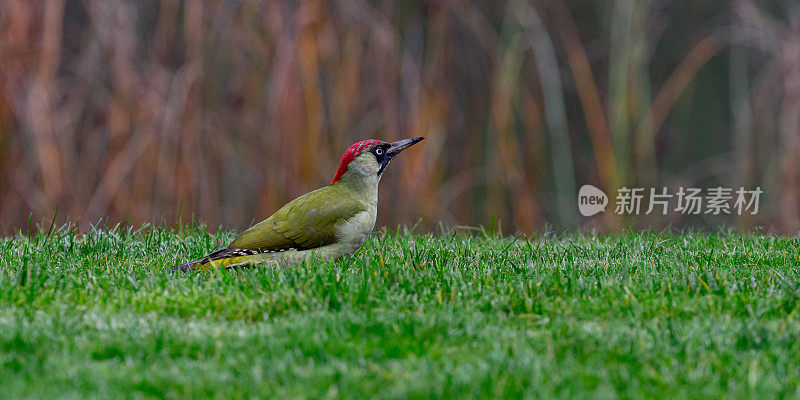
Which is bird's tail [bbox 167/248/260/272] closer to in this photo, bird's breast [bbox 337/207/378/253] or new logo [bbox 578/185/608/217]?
bird's breast [bbox 337/207/378/253]

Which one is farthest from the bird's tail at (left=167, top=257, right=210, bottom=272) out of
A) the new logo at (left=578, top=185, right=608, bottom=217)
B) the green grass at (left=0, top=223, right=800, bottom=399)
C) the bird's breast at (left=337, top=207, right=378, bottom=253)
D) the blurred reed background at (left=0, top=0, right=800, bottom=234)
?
the new logo at (left=578, top=185, right=608, bottom=217)

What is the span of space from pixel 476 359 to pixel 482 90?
5.29m

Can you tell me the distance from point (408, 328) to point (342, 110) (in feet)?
14.3

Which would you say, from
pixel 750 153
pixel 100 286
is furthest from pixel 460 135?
pixel 100 286

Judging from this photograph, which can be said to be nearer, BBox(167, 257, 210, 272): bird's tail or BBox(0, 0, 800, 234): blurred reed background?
BBox(167, 257, 210, 272): bird's tail

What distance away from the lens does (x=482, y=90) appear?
8172 millimetres

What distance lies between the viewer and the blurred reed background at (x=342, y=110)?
7547 millimetres

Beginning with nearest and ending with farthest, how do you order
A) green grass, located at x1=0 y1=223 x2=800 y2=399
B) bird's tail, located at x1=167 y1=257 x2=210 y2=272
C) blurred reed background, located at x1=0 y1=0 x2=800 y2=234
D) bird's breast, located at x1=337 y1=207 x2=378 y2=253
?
green grass, located at x1=0 y1=223 x2=800 y2=399
bird's tail, located at x1=167 y1=257 x2=210 y2=272
bird's breast, located at x1=337 y1=207 x2=378 y2=253
blurred reed background, located at x1=0 y1=0 x2=800 y2=234

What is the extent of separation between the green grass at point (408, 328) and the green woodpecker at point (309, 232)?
6.1 inches

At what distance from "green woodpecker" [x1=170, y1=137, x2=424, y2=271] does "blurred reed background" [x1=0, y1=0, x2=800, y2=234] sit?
223 centimetres

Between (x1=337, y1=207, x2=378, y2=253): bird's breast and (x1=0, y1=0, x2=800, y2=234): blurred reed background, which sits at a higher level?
(x1=0, y1=0, x2=800, y2=234): blurred reed background

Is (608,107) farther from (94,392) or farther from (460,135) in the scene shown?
(94,392)

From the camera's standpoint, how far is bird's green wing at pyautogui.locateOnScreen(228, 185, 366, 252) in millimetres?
4977

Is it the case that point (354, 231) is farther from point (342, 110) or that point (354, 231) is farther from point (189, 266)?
point (342, 110)
